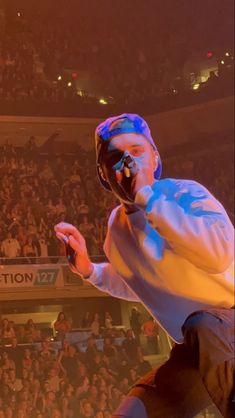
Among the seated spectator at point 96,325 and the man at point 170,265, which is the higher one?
the man at point 170,265

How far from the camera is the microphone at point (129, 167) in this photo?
1.55m

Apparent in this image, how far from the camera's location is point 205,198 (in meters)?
1.41

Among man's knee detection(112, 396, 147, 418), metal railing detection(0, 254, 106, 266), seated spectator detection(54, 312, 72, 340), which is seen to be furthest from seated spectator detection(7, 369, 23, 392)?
man's knee detection(112, 396, 147, 418)

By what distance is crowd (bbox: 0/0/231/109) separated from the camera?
4.32 m

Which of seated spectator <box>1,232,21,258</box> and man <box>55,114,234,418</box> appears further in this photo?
seated spectator <box>1,232,21,258</box>

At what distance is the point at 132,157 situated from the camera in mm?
1603

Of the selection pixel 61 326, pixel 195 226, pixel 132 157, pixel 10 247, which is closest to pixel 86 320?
pixel 61 326

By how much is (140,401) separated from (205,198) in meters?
0.47

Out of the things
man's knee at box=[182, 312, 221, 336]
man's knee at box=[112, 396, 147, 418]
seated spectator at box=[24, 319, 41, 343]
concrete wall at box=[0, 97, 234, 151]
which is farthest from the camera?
concrete wall at box=[0, 97, 234, 151]

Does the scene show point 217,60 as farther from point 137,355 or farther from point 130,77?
point 137,355

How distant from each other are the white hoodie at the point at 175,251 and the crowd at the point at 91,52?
249 cm

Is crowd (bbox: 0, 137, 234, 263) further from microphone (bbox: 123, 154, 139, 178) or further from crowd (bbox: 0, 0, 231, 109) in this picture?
microphone (bbox: 123, 154, 139, 178)

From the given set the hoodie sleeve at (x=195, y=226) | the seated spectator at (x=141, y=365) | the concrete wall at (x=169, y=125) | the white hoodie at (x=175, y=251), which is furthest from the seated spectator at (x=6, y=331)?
the hoodie sleeve at (x=195, y=226)

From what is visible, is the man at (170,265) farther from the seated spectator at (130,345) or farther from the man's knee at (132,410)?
the seated spectator at (130,345)
